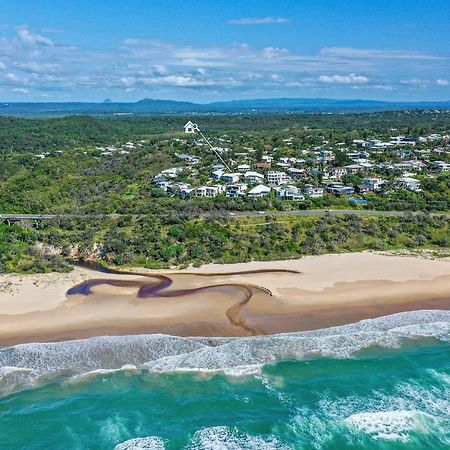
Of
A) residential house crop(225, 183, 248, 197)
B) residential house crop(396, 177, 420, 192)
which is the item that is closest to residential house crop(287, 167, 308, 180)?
residential house crop(225, 183, 248, 197)

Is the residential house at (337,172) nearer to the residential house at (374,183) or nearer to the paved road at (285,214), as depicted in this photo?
the residential house at (374,183)

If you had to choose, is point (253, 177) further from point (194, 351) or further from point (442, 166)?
point (194, 351)

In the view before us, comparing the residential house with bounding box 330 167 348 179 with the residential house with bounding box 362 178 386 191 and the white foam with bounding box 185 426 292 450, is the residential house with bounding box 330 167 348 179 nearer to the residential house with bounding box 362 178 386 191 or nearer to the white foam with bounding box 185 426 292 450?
the residential house with bounding box 362 178 386 191

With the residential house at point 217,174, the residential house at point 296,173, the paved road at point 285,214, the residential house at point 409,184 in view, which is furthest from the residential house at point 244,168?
the residential house at point 409,184

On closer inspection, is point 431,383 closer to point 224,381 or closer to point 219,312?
point 224,381

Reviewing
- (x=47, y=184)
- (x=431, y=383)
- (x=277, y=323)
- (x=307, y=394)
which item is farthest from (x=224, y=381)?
(x=47, y=184)

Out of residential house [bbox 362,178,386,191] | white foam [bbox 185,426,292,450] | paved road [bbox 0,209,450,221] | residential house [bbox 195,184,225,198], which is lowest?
white foam [bbox 185,426,292,450]

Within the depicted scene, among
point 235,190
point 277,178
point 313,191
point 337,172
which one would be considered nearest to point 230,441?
point 235,190
